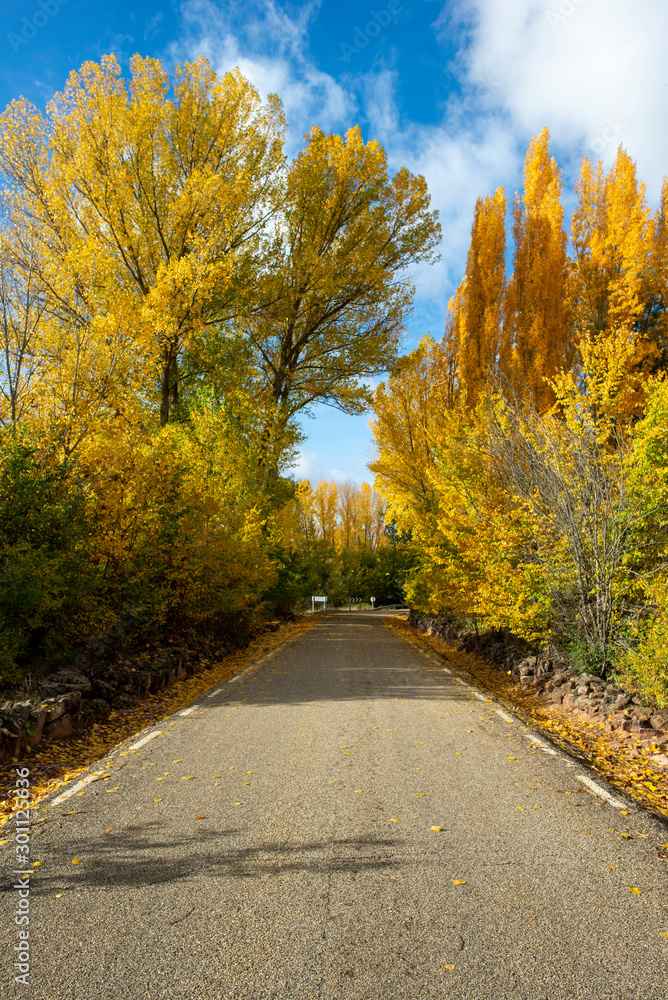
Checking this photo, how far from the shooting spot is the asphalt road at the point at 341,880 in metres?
2.53

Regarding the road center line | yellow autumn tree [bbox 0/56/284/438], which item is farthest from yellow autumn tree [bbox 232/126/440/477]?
the road center line

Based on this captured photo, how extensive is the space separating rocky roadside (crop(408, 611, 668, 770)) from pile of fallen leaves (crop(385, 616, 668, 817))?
63 millimetres

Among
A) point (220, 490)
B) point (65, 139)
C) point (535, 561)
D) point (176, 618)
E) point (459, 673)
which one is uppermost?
point (65, 139)

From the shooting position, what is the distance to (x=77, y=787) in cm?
483

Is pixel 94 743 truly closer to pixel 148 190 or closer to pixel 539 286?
pixel 148 190

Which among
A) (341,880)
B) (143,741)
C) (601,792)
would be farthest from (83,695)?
(601,792)

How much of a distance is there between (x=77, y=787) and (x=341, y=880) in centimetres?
261

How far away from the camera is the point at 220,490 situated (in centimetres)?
1227

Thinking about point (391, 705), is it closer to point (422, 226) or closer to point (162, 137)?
point (162, 137)

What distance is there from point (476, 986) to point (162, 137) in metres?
16.8

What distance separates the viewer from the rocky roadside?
6.49 m

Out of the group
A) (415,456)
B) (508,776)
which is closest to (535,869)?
(508,776)

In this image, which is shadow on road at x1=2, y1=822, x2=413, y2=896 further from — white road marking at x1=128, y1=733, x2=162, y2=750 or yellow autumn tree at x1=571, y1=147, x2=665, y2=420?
yellow autumn tree at x1=571, y1=147, x2=665, y2=420

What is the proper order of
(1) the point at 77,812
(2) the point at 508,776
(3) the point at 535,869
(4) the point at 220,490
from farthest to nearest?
(4) the point at 220,490 → (2) the point at 508,776 → (1) the point at 77,812 → (3) the point at 535,869
